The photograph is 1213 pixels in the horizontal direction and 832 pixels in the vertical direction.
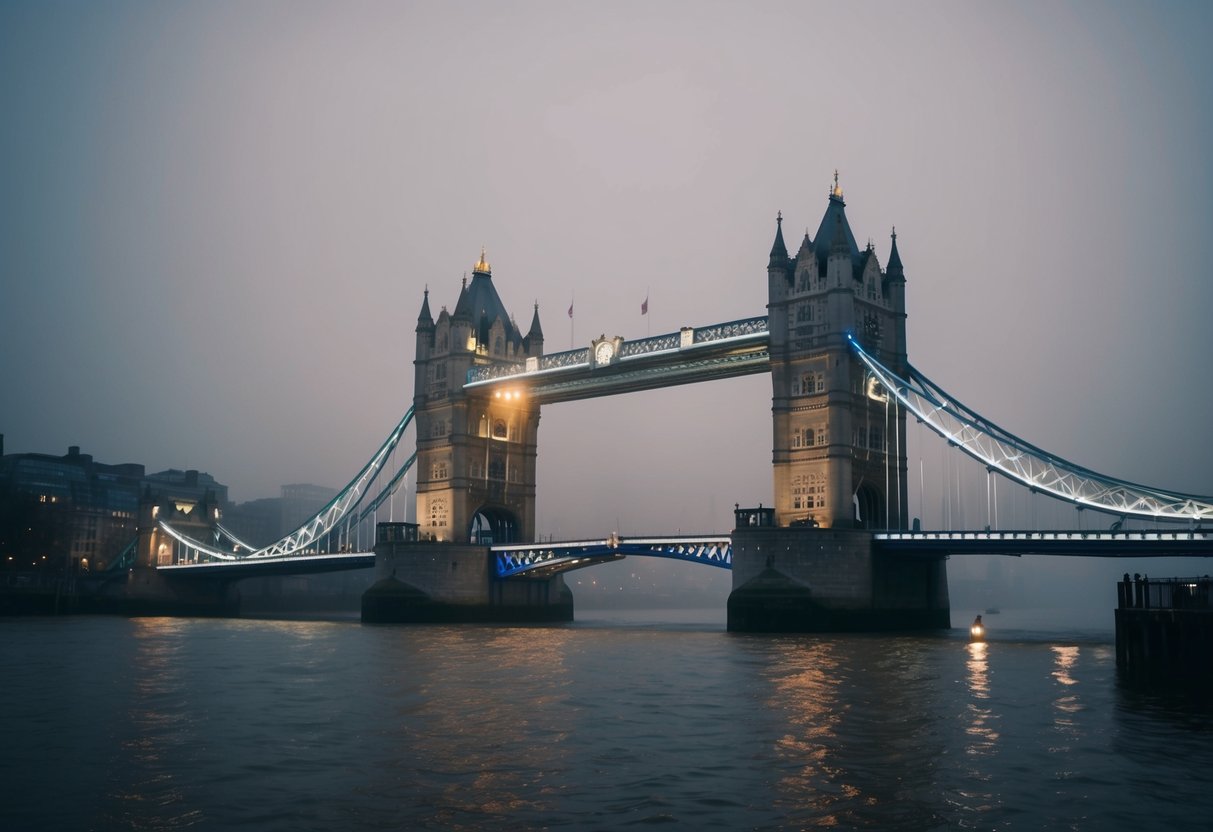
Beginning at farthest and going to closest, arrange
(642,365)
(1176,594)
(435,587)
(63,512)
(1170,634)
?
(63,512) < (435,587) < (642,365) < (1176,594) < (1170,634)

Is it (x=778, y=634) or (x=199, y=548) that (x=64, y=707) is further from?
(x=199, y=548)

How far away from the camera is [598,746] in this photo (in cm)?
2205

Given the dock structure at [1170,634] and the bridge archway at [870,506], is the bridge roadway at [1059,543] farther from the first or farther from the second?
the dock structure at [1170,634]

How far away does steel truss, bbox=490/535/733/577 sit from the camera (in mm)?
65000

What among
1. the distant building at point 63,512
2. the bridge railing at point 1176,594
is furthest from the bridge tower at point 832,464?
the distant building at point 63,512

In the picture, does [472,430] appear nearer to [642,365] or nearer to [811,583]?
[642,365]

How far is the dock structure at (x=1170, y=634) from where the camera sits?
30.8 m

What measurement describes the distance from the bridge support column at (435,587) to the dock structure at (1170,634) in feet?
159

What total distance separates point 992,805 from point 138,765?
1350 cm

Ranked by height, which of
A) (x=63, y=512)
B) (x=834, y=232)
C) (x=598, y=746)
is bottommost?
(x=598, y=746)

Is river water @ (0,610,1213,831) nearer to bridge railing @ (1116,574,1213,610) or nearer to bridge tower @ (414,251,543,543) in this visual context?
bridge railing @ (1116,574,1213,610)

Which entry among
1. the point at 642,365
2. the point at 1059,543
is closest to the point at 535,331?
the point at 642,365

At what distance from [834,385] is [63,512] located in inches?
4241

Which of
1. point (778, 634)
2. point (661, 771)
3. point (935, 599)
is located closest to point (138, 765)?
point (661, 771)
